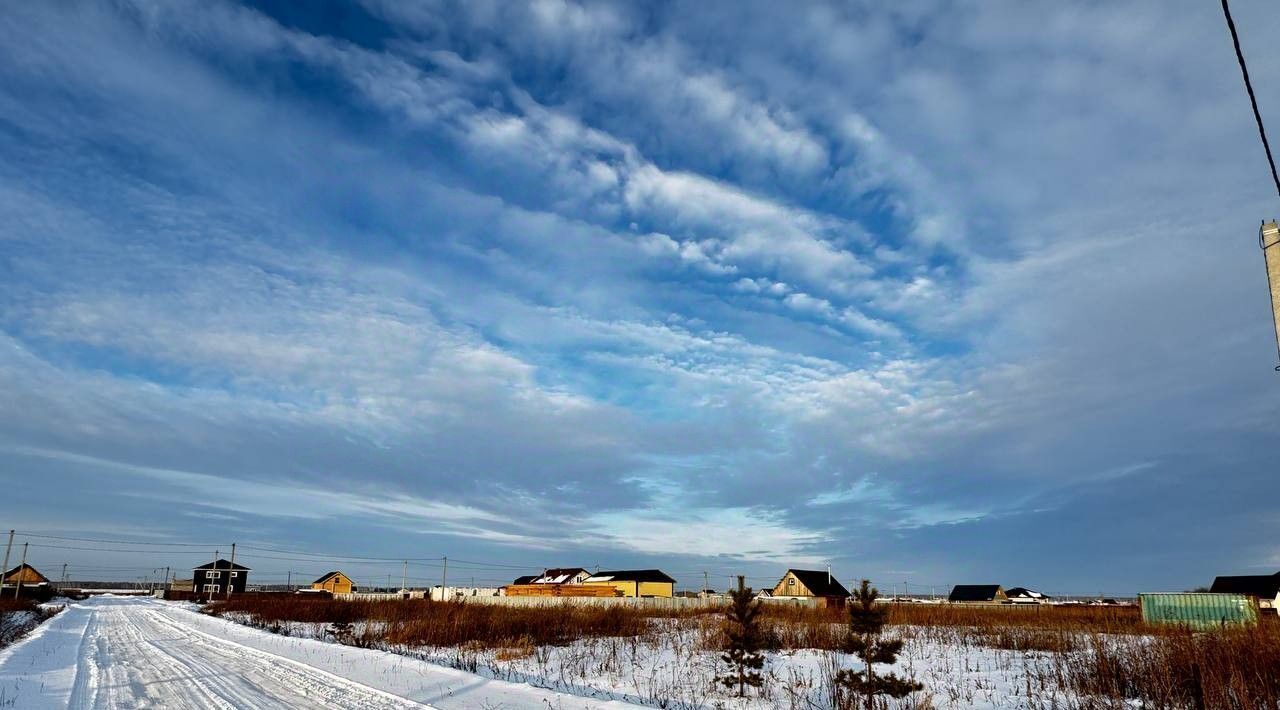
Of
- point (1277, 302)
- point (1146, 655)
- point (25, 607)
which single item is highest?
point (1277, 302)

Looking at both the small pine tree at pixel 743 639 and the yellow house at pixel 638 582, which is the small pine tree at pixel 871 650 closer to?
the small pine tree at pixel 743 639

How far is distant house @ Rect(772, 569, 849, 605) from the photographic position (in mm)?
77750

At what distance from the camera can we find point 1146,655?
12.5 metres

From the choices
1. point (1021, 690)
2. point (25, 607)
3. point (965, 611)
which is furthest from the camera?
point (25, 607)

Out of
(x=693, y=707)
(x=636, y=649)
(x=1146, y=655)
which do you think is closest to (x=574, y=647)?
(x=636, y=649)

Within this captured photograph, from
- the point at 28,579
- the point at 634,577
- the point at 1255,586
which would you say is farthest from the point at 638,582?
the point at 28,579

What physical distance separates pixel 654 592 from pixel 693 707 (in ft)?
228

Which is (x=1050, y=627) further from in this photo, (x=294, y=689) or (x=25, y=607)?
(x=25, y=607)

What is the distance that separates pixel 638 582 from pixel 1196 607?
55659 millimetres

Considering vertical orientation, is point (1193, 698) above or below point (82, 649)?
above

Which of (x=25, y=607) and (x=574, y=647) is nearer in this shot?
(x=574, y=647)

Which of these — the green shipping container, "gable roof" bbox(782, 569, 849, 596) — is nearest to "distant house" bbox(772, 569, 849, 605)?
"gable roof" bbox(782, 569, 849, 596)

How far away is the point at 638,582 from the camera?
7869 centimetres

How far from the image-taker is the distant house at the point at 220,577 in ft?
295
